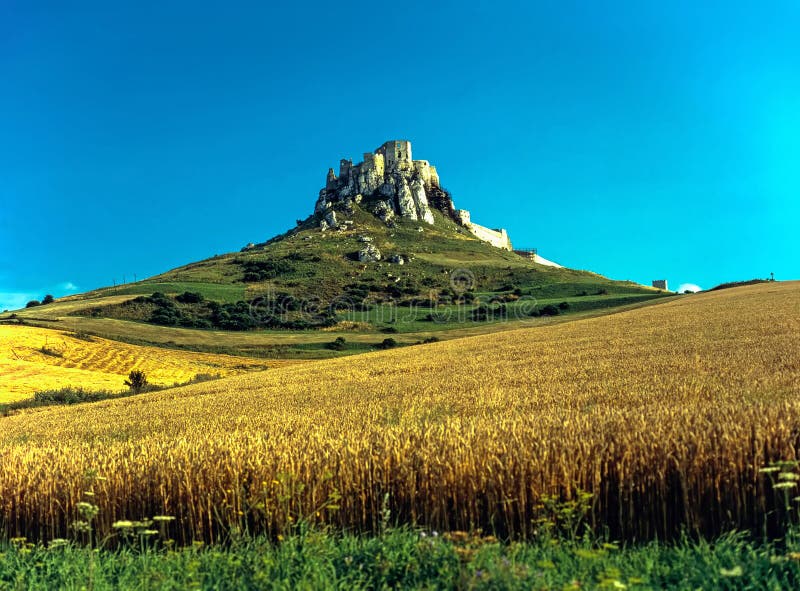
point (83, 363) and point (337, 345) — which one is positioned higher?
point (337, 345)

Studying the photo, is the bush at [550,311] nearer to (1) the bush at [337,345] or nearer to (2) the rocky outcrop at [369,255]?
(1) the bush at [337,345]

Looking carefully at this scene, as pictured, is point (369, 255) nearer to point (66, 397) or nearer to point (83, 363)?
point (83, 363)

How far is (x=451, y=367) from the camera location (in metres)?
27.8

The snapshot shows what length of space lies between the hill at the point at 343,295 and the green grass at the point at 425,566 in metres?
75.9

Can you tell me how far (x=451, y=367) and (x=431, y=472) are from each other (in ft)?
67.7

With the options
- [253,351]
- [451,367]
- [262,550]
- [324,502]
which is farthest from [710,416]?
[253,351]

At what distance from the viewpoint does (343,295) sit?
13375cm

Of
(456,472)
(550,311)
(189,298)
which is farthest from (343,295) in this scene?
(456,472)

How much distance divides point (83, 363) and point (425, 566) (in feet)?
219

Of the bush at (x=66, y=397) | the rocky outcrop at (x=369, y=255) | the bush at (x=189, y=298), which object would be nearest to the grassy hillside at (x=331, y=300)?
the bush at (x=189, y=298)

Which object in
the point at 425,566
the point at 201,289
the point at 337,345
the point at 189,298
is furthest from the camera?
the point at 201,289

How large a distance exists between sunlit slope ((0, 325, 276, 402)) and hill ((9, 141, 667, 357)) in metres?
9.64

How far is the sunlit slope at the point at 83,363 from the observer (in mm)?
50938

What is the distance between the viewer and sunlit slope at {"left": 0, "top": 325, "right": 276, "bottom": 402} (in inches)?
2005
